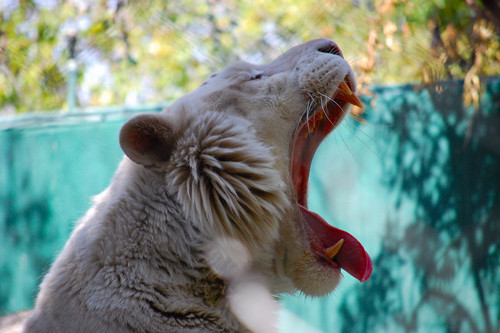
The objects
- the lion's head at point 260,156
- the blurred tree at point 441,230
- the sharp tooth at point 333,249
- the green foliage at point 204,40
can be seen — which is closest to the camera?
the lion's head at point 260,156

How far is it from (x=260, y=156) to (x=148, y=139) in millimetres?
419

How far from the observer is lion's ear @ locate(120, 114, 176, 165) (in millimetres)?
1665

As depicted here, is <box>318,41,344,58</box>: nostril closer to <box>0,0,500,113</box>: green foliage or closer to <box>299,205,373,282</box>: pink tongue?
<box>299,205,373,282</box>: pink tongue

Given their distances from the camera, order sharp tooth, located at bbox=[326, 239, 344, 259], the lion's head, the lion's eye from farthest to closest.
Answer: the lion's eye < sharp tooth, located at bbox=[326, 239, 344, 259] < the lion's head

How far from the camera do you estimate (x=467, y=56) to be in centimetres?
424

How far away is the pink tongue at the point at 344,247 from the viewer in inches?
79.7

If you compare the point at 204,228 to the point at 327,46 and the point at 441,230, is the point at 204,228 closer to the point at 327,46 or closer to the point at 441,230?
the point at 327,46

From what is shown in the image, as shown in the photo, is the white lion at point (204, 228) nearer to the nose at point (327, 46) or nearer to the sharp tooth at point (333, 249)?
the sharp tooth at point (333, 249)

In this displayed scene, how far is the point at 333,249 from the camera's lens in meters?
1.98

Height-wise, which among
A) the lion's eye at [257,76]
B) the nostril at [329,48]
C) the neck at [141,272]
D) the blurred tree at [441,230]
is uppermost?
the nostril at [329,48]

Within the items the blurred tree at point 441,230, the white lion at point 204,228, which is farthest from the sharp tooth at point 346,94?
the blurred tree at point 441,230

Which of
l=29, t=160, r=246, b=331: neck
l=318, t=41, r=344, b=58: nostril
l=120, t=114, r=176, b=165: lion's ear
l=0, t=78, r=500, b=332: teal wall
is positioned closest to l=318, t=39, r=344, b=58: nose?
l=318, t=41, r=344, b=58: nostril

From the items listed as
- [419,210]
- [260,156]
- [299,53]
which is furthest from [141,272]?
[419,210]

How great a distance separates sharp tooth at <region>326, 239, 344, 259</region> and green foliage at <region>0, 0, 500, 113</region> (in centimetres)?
209
